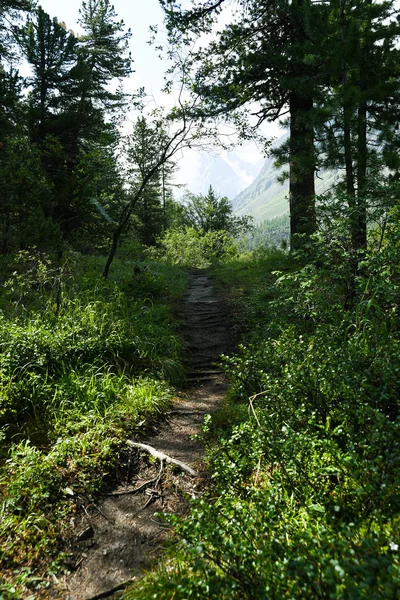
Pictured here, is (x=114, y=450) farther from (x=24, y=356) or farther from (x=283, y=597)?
(x=283, y=597)

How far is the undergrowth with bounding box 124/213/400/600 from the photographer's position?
5.16 feet

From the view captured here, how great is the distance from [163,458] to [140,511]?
59 cm

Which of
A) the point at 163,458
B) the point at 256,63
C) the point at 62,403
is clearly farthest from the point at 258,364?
the point at 256,63

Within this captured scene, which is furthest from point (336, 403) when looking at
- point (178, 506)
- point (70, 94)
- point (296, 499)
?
point (70, 94)

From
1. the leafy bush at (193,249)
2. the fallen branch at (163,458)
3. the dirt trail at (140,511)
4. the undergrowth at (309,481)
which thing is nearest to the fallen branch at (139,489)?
the dirt trail at (140,511)

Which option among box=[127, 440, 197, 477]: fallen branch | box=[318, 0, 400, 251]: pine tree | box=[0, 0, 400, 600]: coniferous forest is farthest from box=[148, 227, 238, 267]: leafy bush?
box=[127, 440, 197, 477]: fallen branch

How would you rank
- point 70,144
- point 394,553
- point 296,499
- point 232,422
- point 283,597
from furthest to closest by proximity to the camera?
point 70,144, point 232,422, point 296,499, point 394,553, point 283,597

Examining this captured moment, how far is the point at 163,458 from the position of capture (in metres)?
3.58

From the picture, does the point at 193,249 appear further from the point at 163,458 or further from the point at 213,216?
the point at 163,458

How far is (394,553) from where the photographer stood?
1.61m

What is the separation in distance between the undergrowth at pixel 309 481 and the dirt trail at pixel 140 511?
26cm

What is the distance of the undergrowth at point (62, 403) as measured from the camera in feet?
8.75

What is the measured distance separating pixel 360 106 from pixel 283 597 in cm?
679

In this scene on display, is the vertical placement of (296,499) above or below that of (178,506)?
above
